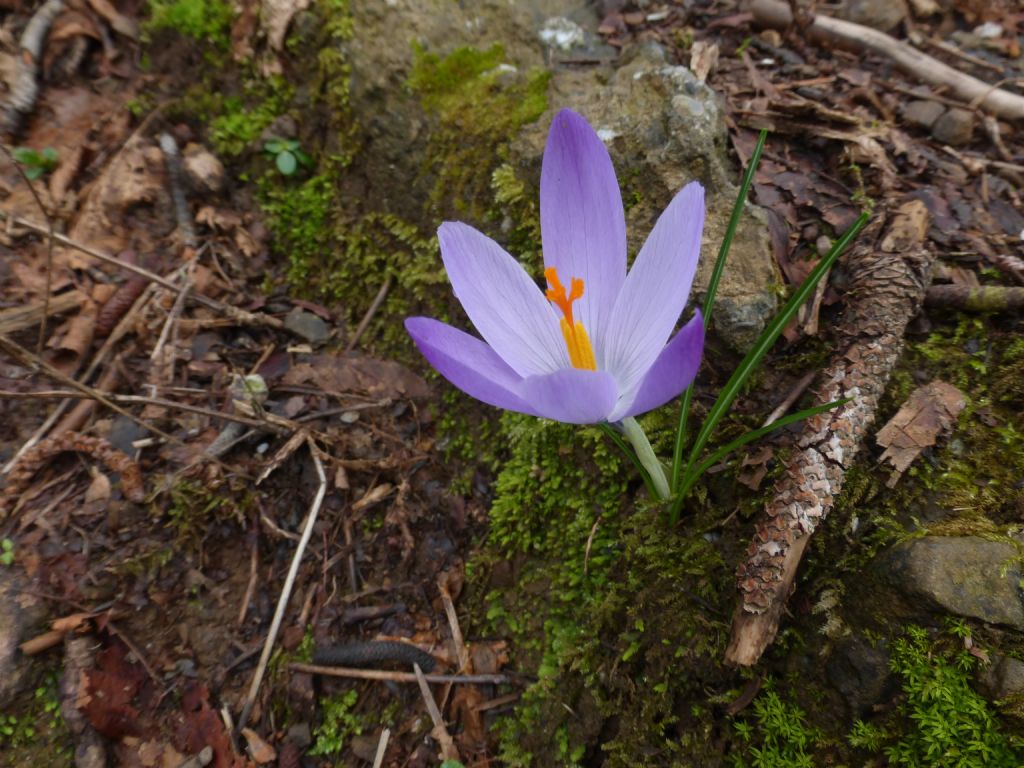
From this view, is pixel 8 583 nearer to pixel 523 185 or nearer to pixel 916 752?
pixel 523 185

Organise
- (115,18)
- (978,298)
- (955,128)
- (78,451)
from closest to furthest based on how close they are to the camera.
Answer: (978,298)
(78,451)
(955,128)
(115,18)

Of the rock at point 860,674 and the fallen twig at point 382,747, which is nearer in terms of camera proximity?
the rock at point 860,674

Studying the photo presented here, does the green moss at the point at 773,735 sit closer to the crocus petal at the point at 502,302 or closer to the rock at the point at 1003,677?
the rock at the point at 1003,677

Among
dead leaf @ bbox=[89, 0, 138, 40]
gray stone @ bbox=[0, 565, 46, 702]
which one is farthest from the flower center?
dead leaf @ bbox=[89, 0, 138, 40]

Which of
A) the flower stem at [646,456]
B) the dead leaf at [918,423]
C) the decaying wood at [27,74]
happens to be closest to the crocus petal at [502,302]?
the flower stem at [646,456]

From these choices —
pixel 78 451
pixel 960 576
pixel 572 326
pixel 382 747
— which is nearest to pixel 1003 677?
pixel 960 576

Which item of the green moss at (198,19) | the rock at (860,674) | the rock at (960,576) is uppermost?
the green moss at (198,19)

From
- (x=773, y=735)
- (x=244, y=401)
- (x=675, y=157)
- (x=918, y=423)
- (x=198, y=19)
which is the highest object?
(x=198, y=19)

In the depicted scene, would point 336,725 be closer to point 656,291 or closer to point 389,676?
point 389,676
